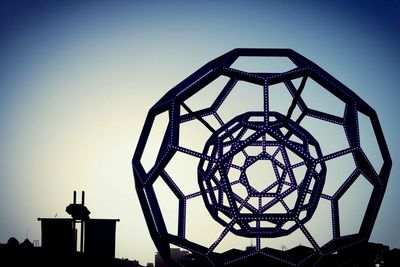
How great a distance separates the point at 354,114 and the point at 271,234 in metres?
4.04

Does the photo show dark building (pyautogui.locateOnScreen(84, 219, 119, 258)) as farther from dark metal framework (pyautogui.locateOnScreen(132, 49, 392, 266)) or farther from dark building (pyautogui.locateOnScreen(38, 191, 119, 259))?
dark metal framework (pyautogui.locateOnScreen(132, 49, 392, 266))

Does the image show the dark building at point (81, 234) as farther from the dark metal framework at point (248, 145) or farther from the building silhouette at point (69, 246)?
the dark metal framework at point (248, 145)

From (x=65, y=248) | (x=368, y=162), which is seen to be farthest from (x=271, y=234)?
(x=65, y=248)

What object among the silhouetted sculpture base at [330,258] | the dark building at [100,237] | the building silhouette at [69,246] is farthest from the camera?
the dark building at [100,237]

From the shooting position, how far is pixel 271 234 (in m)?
11.6

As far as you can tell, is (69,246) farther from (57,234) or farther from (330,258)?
(330,258)

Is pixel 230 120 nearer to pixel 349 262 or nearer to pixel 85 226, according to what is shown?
pixel 349 262

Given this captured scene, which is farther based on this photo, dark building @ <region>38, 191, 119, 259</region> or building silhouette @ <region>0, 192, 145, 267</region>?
dark building @ <region>38, 191, 119, 259</region>

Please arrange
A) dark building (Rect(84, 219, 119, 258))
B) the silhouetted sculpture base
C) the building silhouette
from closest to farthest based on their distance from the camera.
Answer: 1. the silhouetted sculpture base
2. the building silhouette
3. dark building (Rect(84, 219, 119, 258))

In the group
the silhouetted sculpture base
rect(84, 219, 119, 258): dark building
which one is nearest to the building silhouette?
rect(84, 219, 119, 258): dark building

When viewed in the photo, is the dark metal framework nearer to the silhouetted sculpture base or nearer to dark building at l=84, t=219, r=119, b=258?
the silhouetted sculpture base

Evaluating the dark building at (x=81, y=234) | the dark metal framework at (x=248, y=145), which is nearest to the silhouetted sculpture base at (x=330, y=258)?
the dark metal framework at (x=248, y=145)

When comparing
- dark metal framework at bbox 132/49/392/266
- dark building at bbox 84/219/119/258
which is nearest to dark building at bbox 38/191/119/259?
dark building at bbox 84/219/119/258

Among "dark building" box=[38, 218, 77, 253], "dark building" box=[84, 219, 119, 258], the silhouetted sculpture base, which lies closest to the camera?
the silhouetted sculpture base
